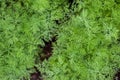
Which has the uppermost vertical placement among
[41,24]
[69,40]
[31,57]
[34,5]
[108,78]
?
[34,5]

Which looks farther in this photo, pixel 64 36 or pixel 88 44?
pixel 64 36

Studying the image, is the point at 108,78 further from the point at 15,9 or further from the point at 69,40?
the point at 15,9

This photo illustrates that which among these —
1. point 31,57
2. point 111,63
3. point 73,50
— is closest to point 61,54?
point 73,50

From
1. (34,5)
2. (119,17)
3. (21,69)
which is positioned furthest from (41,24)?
(119,17)

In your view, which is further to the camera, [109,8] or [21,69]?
[21,69]

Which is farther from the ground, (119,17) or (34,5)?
(34,5)

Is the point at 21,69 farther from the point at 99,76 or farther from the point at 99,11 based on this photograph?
the point at 99,11
